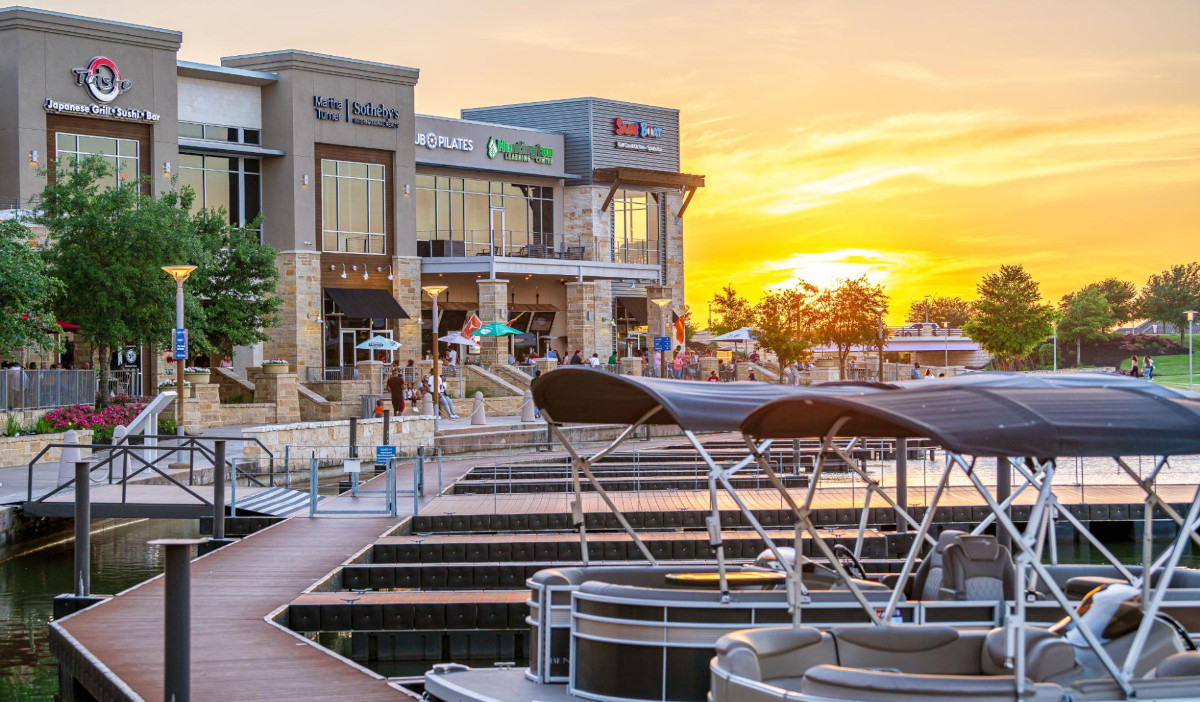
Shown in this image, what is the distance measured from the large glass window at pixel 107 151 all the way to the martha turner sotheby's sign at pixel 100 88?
860 mm

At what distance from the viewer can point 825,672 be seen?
8.00 metres

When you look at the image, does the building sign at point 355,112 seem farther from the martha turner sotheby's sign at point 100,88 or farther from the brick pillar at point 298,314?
the martha turner sotheby's sign at point 100,88

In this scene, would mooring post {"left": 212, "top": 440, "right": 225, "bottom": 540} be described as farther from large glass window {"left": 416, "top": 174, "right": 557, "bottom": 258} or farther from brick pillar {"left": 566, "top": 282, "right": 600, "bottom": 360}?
brick pillar {"left": 566, "top": 282, "right": 600, "bottom": 360}

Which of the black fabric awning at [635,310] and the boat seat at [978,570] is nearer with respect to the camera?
the boat seat at [978,570]

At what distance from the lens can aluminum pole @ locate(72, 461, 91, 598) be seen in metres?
15.9

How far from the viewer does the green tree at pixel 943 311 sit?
167 m


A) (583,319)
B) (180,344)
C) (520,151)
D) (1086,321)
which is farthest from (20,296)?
(1086,321)

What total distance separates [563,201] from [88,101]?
26774mm

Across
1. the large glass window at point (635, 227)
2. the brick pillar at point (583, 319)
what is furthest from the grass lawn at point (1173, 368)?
the brick pillar at point (583, 319)

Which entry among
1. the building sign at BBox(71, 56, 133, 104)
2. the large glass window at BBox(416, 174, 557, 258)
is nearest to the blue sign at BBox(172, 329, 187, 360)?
the building sign at BBox(71, 56, 133, 104)

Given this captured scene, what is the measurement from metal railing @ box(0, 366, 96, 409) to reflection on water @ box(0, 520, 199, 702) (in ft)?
18.0

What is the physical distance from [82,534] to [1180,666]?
12.5 meters

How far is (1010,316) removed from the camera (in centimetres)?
8475

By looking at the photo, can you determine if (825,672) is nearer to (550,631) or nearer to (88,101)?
(550,631)
